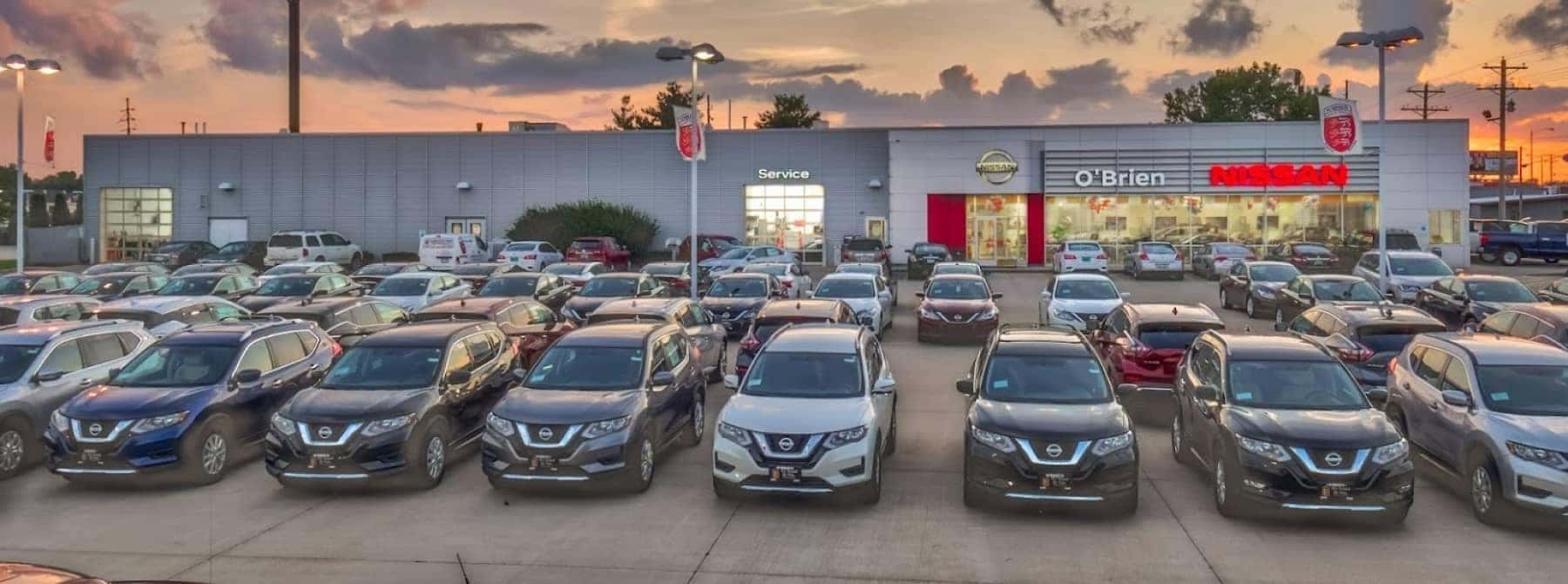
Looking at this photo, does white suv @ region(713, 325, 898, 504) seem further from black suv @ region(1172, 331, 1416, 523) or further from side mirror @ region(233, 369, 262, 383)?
side mirror @ region(233, 369, 262, 383)

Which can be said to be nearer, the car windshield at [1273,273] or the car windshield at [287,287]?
the car windshield at [287,287]

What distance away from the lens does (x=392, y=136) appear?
177 ft

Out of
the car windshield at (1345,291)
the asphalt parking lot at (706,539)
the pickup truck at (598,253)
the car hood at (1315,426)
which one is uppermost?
the pickup truck at (598,253)

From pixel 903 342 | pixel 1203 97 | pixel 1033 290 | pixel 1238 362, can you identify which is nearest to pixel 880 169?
pixel 1033 290

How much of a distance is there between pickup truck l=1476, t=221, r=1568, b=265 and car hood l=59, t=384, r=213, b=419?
50.4 m

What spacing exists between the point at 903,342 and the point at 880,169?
29034mm

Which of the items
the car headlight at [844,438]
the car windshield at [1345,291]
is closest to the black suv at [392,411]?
the car headlight at [844,438]

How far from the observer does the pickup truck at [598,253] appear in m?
43.0

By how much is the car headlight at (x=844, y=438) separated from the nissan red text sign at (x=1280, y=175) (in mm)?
42262

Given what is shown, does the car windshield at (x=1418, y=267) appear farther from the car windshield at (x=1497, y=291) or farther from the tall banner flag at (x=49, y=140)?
the tall banner flag at (x=49, y=140)

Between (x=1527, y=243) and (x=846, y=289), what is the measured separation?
36.8 meters

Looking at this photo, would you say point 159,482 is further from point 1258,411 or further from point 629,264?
point 629,264

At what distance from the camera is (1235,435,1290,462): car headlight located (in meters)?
9.70

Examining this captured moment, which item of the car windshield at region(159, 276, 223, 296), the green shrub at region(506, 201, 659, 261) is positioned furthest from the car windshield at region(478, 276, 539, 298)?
the green shrub at region(506, 201, 659, 261)
